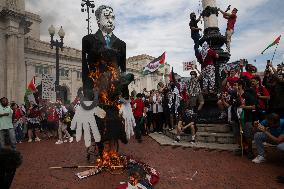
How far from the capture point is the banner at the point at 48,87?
14.3m

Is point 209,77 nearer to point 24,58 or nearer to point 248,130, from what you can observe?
point 248,130

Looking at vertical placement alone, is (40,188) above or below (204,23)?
below

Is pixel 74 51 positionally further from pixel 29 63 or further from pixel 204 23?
pixel 204 23

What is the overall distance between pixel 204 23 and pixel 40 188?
400 inches

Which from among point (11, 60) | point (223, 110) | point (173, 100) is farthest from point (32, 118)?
point (11, 60)

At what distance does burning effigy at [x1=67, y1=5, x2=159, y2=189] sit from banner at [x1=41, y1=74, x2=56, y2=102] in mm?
9800

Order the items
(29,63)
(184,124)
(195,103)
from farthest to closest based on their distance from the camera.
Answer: (29,63)
(195,103)
(184,124)

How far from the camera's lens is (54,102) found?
48.5 feet

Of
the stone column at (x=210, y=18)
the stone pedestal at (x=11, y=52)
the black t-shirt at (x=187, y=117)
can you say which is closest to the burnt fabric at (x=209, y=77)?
the stone column at (x=210, y=18)

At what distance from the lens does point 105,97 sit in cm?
514

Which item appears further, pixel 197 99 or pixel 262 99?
pixel 197 99

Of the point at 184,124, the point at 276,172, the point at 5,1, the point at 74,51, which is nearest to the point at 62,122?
the point at 184,124

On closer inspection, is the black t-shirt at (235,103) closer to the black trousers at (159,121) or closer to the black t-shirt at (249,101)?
the black t-shirt at (249,101)

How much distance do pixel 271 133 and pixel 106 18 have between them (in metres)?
4.26
